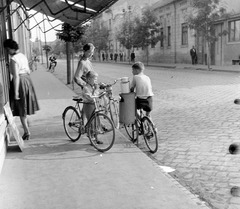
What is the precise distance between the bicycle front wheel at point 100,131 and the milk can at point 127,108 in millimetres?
348

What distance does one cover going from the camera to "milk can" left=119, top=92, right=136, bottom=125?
224 inches

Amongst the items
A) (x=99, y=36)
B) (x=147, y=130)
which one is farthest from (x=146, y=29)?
(x=147, y=130)

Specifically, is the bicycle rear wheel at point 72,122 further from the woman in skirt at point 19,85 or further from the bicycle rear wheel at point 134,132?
the bicycle rear wheel at point 134,132

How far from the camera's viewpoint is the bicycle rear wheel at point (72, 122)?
20.4ft

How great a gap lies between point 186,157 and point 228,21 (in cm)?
2612

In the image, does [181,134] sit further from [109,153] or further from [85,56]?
[85,56]

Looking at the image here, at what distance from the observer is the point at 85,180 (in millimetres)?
4273

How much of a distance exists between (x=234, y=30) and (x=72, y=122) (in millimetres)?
25523

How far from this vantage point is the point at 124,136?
671 cm

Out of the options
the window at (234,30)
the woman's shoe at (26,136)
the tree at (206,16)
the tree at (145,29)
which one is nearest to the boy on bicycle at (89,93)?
the woman's shoe at (26,136)

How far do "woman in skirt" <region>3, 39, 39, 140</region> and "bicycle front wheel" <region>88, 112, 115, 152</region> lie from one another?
127cm

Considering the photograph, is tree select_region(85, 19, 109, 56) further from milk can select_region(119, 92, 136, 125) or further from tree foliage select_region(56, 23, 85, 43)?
milk can select_region(119, 92, 136, 125)

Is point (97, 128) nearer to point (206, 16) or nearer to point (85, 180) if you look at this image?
point (85, 180)

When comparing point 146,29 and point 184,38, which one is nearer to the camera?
point 184,38
